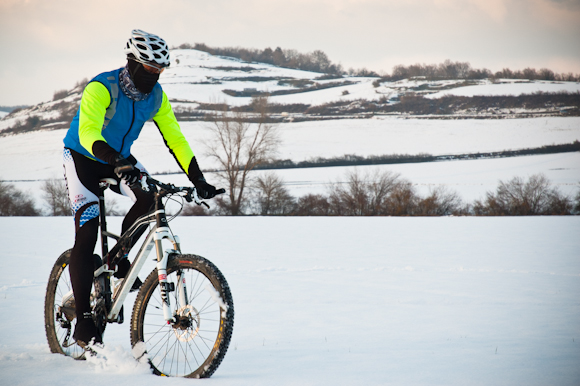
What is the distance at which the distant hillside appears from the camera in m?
64.3

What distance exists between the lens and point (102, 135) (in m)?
3.08

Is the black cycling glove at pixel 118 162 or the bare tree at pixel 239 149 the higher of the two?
the bare tree at pixel 239 149

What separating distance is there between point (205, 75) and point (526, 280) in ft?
296

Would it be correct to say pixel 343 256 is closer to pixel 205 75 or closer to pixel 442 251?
pixel 442 251

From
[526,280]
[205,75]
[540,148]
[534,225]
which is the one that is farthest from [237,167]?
[205,75]

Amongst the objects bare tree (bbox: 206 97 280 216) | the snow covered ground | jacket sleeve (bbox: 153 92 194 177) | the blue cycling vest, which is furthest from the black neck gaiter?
the snow covered ground

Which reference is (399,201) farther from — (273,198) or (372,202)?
(273,198)

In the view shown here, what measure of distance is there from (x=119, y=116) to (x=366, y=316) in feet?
10.9

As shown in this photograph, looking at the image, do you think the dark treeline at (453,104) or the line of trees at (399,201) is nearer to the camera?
the line of trees at (399,201)

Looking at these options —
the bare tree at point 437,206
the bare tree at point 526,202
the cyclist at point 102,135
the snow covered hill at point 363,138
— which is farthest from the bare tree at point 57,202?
the cyclist at point 102,135

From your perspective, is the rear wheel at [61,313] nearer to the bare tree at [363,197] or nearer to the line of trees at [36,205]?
the bare tree at [363,197]

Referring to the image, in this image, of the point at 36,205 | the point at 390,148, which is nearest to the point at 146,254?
the point at 36,205

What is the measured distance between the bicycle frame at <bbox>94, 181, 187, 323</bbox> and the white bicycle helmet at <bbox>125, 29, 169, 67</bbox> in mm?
871

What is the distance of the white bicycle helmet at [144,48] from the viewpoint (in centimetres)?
293
